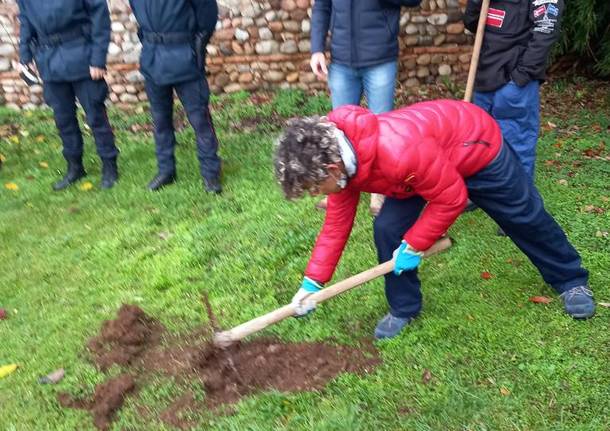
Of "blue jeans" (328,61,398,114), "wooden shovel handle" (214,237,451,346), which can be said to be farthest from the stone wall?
"wooden shovel handle" (214,237,451,346)

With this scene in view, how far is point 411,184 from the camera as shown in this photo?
105 inches

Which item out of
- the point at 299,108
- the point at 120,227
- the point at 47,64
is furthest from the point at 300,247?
the point at 299,108

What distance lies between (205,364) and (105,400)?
0.51 m

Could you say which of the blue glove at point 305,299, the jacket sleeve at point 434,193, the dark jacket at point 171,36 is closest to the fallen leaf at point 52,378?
the blue glove at point 305,299

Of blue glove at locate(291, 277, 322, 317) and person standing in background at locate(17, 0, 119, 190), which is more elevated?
person standing in background at locate(17, 0, 119, 190)

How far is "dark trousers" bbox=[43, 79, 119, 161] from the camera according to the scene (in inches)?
204

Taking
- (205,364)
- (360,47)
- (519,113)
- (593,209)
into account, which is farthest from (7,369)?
(593,209)

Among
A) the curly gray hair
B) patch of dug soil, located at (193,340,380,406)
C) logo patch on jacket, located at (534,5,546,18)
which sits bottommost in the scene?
patch of dug soil, located at (193,340,380,406)

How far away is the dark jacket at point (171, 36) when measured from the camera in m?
4.73

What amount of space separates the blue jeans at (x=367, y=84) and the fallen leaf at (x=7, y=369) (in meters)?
2.67

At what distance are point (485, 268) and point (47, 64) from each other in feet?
12.2

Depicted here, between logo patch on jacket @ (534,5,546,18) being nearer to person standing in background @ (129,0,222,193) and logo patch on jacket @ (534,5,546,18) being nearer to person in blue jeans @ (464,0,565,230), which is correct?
person in blue jeans @ (464,0,565,230)

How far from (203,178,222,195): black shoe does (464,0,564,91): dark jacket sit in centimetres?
224

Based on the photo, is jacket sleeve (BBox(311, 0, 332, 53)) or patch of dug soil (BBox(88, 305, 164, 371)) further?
jacket sleeve (BBox(311, 0, 332, 53))
